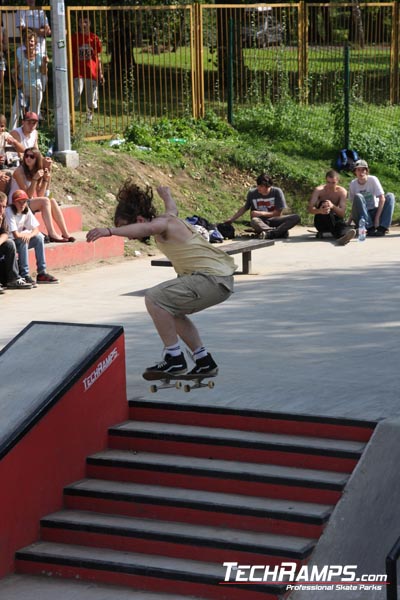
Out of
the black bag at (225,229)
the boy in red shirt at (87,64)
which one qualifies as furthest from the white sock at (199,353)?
the boy in red shirt at (87,64)

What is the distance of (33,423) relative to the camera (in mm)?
7488

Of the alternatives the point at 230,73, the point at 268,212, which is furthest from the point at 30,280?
the point at 230,73

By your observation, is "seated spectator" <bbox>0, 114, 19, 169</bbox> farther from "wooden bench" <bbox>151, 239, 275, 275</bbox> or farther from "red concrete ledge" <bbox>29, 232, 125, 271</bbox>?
"wooden bench" <bbox>151, 239, 275, 275</bbox>

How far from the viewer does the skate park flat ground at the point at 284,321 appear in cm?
841

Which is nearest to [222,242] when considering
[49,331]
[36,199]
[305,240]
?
[305,240]

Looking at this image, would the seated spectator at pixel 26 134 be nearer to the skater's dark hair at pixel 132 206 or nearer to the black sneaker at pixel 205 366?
the skater's dark hair at pixel 132 206

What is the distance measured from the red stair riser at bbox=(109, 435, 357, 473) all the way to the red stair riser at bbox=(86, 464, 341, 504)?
8.9 inches

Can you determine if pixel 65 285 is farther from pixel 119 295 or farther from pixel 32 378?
pixel 32 378

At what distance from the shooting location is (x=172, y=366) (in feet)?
27.5

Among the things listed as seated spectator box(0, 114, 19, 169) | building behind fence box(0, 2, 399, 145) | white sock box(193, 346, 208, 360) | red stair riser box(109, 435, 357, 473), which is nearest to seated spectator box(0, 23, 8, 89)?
building behind fence box(0, 2, 399, 145)

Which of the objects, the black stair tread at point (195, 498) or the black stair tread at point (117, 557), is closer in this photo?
the black stair tread at point (117, 557)

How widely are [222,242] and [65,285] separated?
3.31 m

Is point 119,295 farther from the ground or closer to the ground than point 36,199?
closer to the ground

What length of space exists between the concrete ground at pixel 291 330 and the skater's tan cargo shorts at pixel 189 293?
0.69 m
